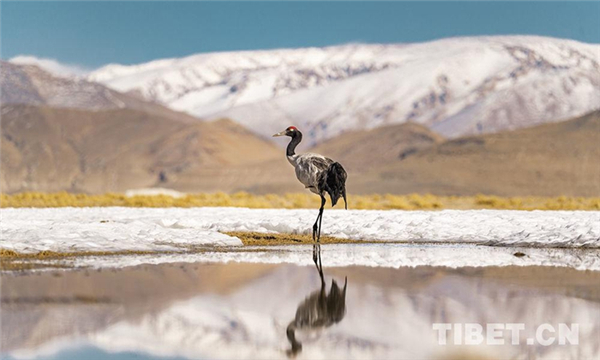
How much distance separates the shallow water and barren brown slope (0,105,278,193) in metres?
96.3

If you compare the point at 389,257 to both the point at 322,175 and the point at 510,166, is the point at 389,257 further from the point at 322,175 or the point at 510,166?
the point at 510,166

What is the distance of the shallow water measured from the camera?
6.76 m

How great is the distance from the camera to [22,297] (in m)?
8.99

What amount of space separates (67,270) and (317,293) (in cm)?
358

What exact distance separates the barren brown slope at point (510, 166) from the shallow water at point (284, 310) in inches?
2642

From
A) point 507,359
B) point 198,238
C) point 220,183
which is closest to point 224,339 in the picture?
point 507,359

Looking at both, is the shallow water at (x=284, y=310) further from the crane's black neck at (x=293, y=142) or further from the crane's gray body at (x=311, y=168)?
the crane's black neck at (x=293, y=142)

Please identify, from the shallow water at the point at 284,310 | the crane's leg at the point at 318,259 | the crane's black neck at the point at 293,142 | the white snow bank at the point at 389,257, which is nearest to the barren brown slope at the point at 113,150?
the crane's black neck at the point at 293,142

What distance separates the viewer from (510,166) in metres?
87.7

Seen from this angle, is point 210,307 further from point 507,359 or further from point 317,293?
point 507,359

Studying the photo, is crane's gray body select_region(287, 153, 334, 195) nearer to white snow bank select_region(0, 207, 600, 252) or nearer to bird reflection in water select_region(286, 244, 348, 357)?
white snow bank select_region(0, 207, 600, 252)

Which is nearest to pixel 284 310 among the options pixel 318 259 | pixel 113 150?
pixel 318 259

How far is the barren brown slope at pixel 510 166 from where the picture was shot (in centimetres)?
8044

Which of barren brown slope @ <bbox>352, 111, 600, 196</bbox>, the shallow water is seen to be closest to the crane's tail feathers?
the shallow water
